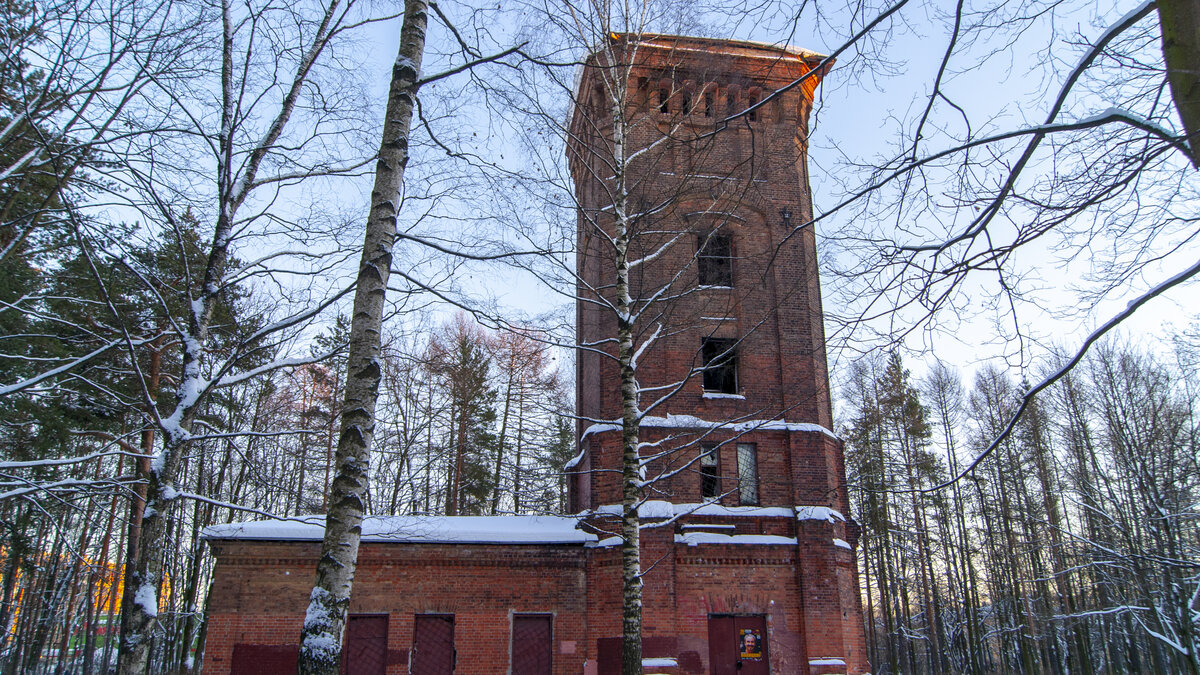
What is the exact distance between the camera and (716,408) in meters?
16.0

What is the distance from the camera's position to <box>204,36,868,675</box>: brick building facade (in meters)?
14.0

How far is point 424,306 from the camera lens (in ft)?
26.0

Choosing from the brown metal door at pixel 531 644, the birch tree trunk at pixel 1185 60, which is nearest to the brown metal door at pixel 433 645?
the brown metal door at pixel 531 644

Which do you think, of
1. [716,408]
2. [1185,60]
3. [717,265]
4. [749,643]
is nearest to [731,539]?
[749,643]

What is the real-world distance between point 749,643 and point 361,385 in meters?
11.6

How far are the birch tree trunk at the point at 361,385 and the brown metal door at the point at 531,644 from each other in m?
10.6

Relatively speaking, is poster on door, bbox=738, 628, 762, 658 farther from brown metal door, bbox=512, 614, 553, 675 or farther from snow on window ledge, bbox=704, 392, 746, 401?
snow on window ledge, bbox=704, 392, 746, 401

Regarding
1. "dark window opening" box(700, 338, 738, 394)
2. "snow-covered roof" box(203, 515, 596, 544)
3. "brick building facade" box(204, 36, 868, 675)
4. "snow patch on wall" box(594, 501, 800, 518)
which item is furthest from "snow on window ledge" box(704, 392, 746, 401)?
"snow-covered roof" box(203, 515, 596, 544)

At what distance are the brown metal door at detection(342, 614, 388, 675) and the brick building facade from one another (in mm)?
37

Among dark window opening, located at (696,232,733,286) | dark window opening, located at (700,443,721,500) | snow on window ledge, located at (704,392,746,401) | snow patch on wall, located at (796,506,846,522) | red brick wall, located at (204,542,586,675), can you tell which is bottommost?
red brick wall, located at (204,542,586,675)

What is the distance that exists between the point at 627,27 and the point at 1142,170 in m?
10.0

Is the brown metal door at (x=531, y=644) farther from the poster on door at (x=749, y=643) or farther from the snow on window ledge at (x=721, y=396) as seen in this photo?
the snow on window ledge at (x=721, y=396)

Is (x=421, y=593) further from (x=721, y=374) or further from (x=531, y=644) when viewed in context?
(x=721, y=374)

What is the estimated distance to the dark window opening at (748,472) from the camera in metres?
15.5
